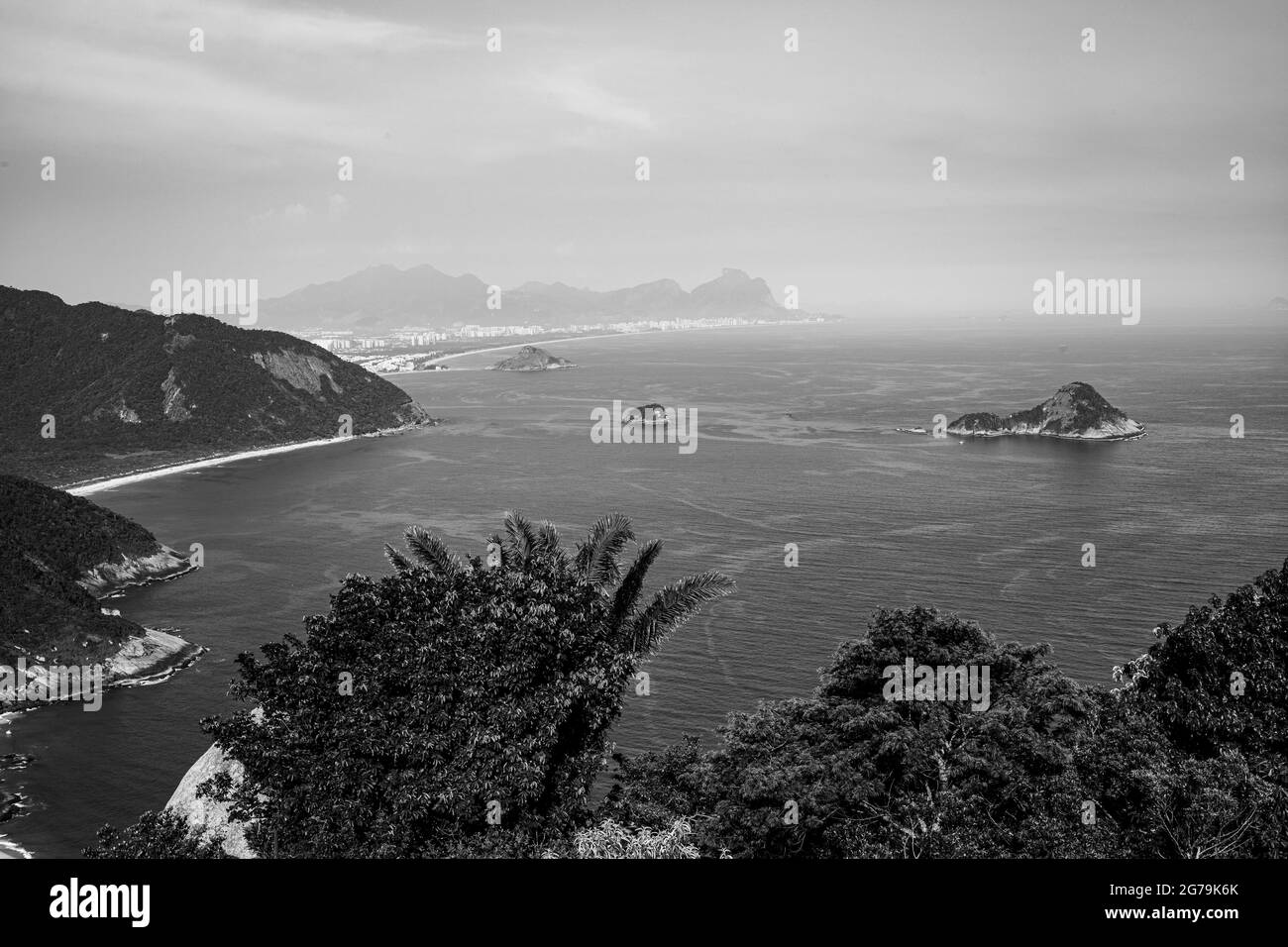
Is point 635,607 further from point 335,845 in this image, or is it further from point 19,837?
point 19,837

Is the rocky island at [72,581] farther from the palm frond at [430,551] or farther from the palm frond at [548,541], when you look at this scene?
the palm frond at [548,541]

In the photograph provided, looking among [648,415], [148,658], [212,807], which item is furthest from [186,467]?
[212,807]

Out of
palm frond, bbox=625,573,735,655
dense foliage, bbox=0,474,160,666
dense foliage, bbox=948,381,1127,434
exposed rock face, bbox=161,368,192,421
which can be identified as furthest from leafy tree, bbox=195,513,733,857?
exposed rock face, bbox=161,368,192,421

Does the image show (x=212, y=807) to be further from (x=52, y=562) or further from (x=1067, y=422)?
(x=1067, y=422)

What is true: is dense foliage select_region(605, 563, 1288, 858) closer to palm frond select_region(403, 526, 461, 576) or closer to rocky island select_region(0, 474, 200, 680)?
palm frond select_region(403, 526, 461, 576)
